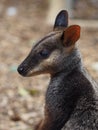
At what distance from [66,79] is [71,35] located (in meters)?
0.41

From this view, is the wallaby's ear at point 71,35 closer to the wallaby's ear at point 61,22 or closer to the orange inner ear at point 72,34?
the orange inner ear at point 72,34

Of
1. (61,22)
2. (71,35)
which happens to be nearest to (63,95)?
(71,35)

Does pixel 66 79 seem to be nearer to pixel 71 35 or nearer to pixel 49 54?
pixel 49 54

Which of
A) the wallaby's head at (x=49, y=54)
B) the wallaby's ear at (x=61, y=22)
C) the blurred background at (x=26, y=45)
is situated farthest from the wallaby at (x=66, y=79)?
the blurred background at (x=26, y=45)

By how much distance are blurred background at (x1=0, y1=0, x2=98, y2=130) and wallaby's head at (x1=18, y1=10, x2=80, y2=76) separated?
181 centimetres

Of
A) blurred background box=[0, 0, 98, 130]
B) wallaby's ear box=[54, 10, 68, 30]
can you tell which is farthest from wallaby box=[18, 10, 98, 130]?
blurred background box=[0, 0, 98, 130]

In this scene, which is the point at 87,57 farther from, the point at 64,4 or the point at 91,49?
the point at 64,4

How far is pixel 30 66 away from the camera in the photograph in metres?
4.52

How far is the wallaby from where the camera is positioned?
451cm

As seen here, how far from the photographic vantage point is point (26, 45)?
9.39 m

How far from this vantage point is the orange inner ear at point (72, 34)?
175 inches

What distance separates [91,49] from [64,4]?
1985mm

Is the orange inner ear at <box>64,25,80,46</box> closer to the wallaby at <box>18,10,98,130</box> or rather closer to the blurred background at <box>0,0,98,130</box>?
the wallaby at <box>18,10,98,130</box>

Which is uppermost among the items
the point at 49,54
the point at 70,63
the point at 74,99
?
the point at 49,54
